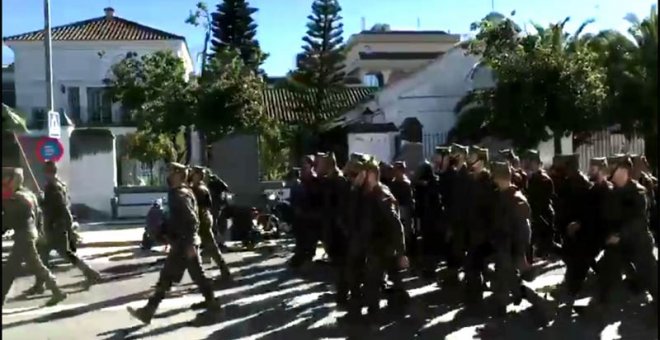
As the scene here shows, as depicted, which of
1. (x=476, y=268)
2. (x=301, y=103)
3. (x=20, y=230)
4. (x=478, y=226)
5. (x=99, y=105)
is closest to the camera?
(x=20, y=230)

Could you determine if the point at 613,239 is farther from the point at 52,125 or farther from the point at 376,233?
the point at 52,125

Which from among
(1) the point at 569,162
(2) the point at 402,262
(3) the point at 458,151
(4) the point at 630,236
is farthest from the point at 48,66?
(4) the point at 630,236

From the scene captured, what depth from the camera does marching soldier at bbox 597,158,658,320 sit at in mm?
7750

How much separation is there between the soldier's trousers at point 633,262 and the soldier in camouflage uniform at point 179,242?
380cm

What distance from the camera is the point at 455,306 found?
9125mm

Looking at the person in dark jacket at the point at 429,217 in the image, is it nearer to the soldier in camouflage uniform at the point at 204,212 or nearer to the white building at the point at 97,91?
the soldier in camouflage uniform at the point at 204,212

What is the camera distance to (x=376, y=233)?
7.92m

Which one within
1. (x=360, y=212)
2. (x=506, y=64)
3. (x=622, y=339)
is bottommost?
(x=622, y=339)

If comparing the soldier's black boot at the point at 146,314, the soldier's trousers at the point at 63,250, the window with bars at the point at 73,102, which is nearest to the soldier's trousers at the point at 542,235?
the soldier's black boot at the point at 146,314

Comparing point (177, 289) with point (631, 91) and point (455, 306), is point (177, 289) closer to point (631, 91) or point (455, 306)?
point (455, 306)

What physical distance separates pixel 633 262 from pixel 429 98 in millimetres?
15041

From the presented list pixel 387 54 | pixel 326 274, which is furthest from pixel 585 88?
pixel 387 54

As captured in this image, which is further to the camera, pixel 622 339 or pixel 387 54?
pixel 387 54

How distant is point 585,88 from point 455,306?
334 inches
